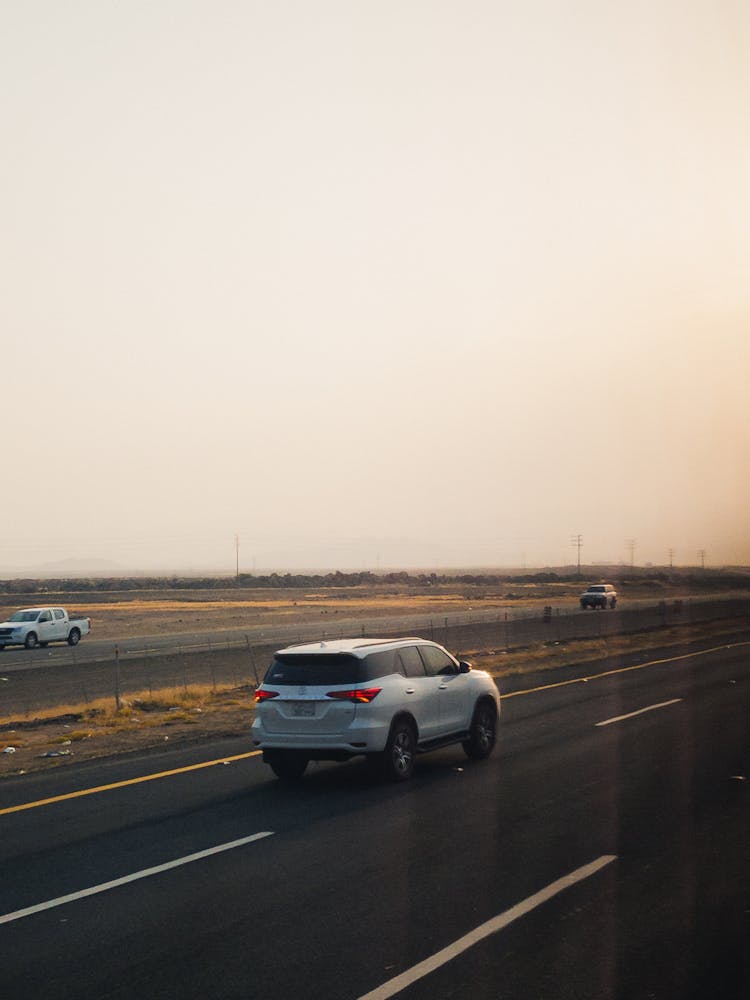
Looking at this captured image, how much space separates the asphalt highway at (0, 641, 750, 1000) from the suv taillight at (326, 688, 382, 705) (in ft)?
3.78

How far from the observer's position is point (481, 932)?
7.48m

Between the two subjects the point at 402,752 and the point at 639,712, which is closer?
the point at 402,752

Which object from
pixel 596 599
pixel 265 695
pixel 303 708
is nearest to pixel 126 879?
pixel 303 708

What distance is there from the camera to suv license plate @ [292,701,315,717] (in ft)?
45.1

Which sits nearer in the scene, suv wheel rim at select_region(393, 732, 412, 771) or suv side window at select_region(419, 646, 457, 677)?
suv wheel rim at select_region(393, 732, 412, 771)

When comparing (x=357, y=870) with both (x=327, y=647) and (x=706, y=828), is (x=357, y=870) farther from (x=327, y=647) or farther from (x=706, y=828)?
(x=327, y=647)

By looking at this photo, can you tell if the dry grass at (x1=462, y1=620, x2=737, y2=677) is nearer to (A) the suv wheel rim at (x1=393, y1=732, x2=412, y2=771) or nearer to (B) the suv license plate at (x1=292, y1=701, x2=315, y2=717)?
(A) the suv wheel rim at (x1=393, y1=732, x2=412, y2=771)

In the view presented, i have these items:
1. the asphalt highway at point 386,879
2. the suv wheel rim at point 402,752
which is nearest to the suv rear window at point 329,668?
the suv wheel rim at point 402,752

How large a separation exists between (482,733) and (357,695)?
122 inches

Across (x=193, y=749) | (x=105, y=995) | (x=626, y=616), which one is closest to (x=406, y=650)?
(x=193, y=749)

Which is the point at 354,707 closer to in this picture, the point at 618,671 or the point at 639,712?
the point at 639,712

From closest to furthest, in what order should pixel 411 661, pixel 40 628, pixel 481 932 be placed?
pixel 481 932 < pixel 411 661 < pixel 40 628

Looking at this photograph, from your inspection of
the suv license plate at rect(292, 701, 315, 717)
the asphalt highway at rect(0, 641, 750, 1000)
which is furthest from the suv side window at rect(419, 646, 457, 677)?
the suv license plate at rect(292, 701, 315, 717)

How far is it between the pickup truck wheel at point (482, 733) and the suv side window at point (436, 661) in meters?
0.79
